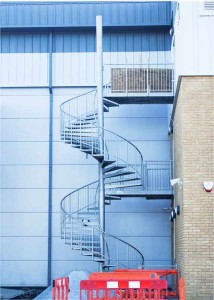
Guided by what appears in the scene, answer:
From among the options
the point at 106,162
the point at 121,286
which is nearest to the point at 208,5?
the point at 106,162

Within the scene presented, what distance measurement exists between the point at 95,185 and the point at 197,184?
5670mm

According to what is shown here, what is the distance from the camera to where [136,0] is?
17.7 meters

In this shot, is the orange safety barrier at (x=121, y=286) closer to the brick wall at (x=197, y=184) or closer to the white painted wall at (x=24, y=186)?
the brick wall at (x=197, y=184)

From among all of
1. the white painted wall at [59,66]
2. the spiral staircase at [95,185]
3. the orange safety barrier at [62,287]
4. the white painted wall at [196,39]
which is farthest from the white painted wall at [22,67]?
the orange safety barrier at [62,287]

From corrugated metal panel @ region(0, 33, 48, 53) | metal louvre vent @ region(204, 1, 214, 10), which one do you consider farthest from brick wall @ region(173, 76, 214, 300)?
corrugated metal panel @ region(0, 33, 48, 53)

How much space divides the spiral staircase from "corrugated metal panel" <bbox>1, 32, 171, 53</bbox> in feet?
5.20

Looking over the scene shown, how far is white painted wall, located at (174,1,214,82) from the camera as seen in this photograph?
1244cm

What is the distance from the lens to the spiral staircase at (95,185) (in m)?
15.1

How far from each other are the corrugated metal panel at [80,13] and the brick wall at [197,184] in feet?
19.3

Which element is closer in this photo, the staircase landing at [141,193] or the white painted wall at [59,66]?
the staircase landing at [141,193]

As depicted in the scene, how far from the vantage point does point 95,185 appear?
17453 mm

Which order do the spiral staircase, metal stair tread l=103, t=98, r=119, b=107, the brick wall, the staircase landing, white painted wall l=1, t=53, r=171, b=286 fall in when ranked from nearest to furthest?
the brick wall
the spiral staircase
metal stair tread l=103, t=98, r=119, b=107
the staircase landing
white painted wall l=1, t=53, r=171, b=286

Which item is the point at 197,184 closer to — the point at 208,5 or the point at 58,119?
the point at 208,5

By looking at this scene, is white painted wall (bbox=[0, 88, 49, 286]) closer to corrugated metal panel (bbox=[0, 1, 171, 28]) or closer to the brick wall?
corrugated metal panel (bbox=[0, 1, 171, 28])
